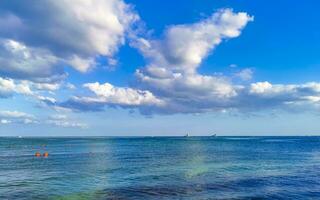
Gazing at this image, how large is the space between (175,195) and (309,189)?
18.2 meters

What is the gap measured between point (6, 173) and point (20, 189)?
1773 cm

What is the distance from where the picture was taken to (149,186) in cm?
4450

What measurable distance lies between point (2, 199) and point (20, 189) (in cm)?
601

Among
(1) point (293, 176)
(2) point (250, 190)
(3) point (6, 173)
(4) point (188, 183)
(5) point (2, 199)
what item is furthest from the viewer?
(3) point (6, 173)

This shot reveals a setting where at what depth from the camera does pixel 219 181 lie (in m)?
48.2

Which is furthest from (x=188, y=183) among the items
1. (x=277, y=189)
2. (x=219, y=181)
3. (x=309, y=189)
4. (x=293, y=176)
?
(x=293, y=176)

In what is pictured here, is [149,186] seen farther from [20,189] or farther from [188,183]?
[20,189]

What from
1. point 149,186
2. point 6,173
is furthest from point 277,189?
point 6,173

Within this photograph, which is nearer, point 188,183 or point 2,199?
point 2,199

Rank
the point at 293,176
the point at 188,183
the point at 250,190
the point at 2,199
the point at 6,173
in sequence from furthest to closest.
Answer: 1. the point at 6,173
2. the point at 293,176
3. the point at 188,183
4. the point at 250,190
5. the point at 2,199

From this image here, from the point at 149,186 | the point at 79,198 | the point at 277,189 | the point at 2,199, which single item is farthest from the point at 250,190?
the point at 2,199


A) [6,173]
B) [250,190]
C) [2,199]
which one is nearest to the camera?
[2,199]

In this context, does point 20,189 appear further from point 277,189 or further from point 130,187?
point 277,189

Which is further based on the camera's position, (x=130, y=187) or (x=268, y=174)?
(x=268, y=174)
